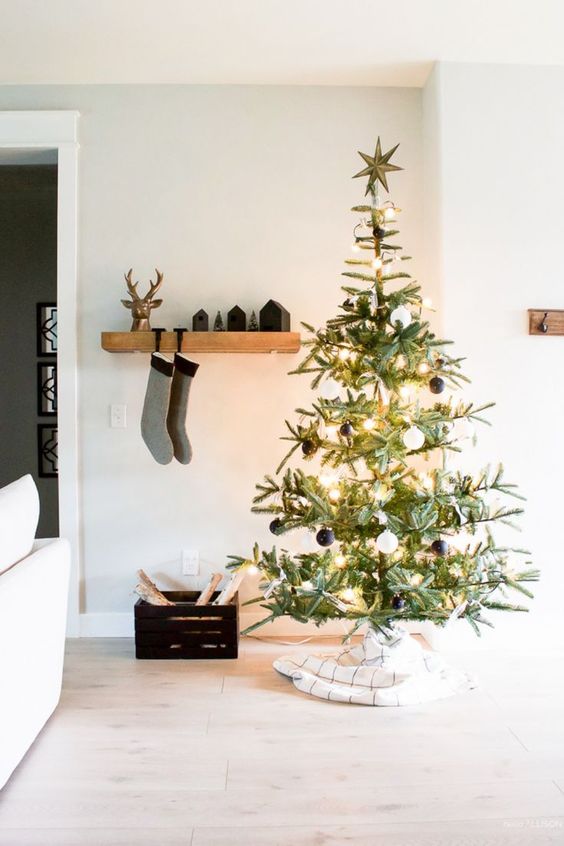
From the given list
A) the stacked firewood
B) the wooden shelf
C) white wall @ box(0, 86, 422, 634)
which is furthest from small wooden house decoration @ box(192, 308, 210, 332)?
the stacked firewood

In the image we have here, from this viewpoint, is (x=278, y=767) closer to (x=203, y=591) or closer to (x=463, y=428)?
(x=203, y=591)

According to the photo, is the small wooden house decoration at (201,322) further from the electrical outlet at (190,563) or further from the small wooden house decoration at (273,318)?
the electrical outlet at (190,563)

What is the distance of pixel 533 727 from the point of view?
2482mm

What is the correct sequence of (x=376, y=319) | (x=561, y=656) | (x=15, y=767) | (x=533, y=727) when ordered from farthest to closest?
(x=561, y=656) < (x=376, y=319) < (x=533, y=727) < (x=15, y=767)

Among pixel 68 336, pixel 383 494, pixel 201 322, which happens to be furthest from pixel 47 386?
pixel 383 494

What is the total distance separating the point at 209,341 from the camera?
130 inches

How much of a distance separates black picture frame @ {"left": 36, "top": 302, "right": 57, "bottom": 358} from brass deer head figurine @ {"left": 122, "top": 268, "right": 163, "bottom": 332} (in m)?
2.21

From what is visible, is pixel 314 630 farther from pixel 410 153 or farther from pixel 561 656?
pixel 410 153

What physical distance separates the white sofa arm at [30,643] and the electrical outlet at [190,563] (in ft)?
3.23

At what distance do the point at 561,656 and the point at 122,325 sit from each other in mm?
2515

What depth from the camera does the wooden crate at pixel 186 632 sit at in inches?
126

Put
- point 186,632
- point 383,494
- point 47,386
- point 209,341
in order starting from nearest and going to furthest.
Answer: point 383,494
point 186,632
point 209,341
point 47,386

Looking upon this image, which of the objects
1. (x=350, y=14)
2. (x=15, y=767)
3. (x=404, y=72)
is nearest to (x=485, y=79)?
(x=404, y=72)

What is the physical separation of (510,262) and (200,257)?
145 cm
